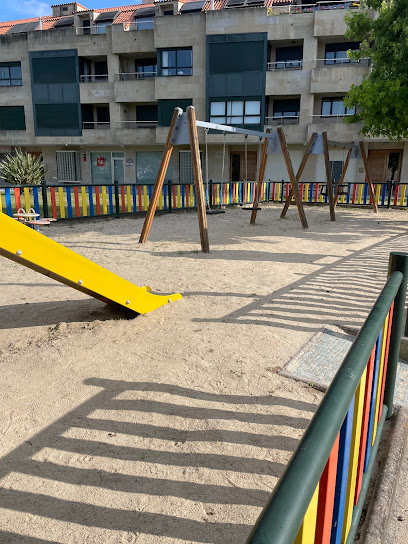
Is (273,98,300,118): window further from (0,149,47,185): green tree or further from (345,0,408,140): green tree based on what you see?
(0,149,47,185): green tree

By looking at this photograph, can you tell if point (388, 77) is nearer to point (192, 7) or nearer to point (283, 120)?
point (283, 120)

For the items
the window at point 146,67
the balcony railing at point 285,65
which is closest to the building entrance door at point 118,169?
the window at point 146,67

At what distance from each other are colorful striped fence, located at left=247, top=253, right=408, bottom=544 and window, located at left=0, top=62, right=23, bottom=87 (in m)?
38.2

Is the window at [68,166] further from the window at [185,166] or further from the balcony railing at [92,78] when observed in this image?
the window at [185,166]

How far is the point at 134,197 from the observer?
13.4 meters

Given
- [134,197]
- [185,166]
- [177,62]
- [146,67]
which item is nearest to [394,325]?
[134,197]

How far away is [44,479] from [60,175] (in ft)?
115

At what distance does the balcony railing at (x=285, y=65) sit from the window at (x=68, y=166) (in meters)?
16.1

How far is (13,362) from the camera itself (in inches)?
131

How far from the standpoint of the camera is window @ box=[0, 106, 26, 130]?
3369 cm

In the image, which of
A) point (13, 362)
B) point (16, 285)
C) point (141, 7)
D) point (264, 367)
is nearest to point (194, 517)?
point (264, 367)

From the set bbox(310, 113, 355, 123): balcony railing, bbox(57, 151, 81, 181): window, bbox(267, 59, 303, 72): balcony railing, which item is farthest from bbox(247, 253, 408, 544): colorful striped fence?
bbox(57, 151, 81, 181): window

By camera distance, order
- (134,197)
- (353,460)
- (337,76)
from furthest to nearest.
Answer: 1. (337,76)
2. (134,197)
3. (353,460)

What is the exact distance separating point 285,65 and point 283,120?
145 inches
